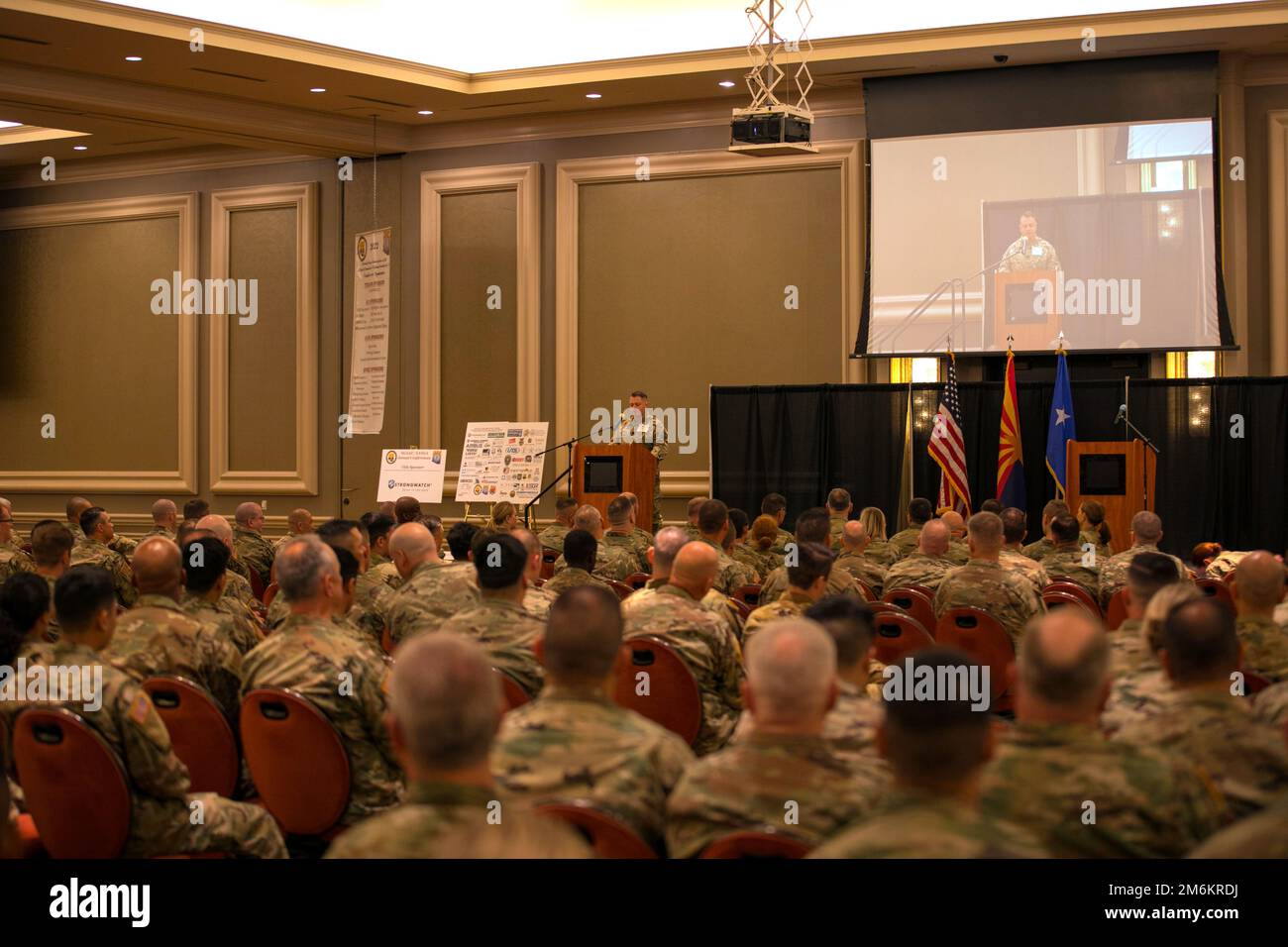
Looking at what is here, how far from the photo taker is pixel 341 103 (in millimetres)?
12375

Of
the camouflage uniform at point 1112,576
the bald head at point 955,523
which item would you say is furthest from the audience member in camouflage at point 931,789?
the bald head at point 955,523

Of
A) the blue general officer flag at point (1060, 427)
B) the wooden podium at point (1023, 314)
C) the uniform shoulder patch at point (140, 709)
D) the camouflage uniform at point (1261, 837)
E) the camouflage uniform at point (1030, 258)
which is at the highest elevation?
the camouflage uniform at point (1030, 258)

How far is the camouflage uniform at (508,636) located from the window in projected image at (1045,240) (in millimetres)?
8030

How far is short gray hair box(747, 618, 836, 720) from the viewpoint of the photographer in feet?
8.18

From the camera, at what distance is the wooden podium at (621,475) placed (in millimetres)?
10836

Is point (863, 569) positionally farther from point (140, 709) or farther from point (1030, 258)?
point (1030, 258)

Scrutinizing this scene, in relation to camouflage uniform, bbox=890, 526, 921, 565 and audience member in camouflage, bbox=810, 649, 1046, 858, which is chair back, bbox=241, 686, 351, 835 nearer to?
audience member in camouflage, bbox=810, 649, 1046, 858

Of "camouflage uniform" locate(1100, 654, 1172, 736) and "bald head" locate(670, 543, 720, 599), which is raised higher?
"bald head" locate(670, 543, 720, 599)

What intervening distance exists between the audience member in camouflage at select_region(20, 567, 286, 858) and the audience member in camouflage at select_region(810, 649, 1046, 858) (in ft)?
5.66

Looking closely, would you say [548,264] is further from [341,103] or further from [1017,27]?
[1017,27]

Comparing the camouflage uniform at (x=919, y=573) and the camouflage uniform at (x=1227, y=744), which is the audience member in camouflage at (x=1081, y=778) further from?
the camouflage uniform at (x=919, y=573)

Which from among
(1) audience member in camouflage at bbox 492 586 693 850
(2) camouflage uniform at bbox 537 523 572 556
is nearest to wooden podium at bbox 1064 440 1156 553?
(2) camouflage uniform at bbox 537 523 572 556
